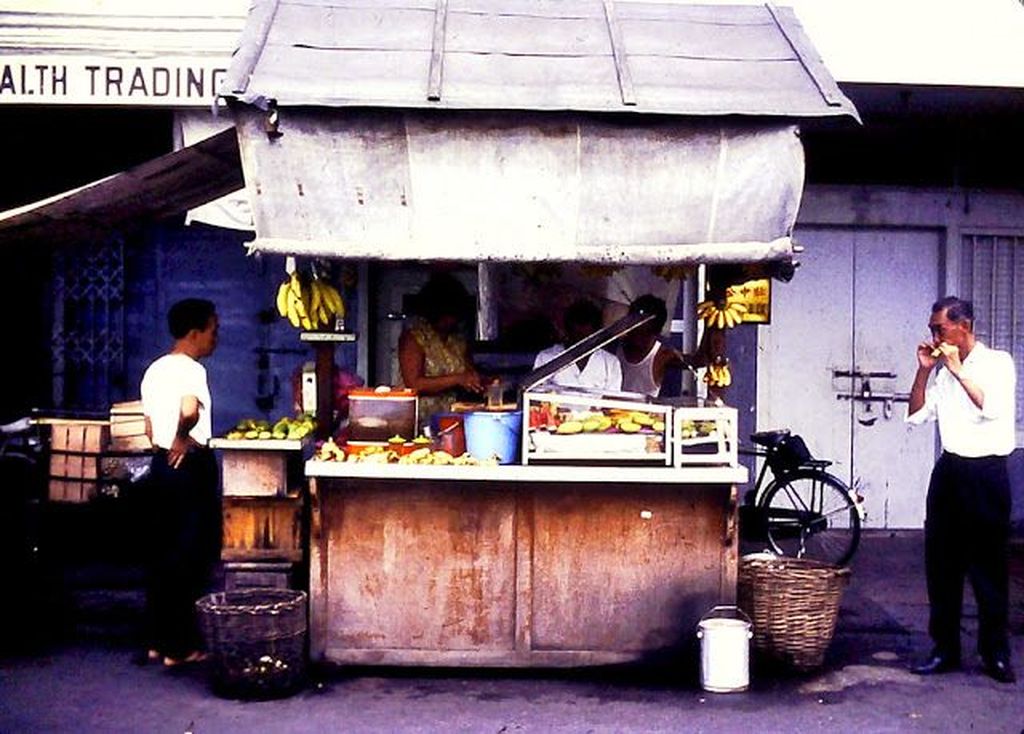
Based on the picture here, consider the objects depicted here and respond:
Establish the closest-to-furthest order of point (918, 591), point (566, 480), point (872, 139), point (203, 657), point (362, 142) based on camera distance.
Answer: point (362, 142)
point (566, 480)
point (203, 657)
point (918, 591)
point (872, 139)

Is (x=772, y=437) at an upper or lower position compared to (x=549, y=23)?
lower

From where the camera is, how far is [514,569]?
6973mm

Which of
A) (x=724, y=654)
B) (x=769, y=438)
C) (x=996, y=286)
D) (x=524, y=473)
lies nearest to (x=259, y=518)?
(x=524, y=473)

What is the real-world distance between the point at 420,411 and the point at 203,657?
7.41 feet

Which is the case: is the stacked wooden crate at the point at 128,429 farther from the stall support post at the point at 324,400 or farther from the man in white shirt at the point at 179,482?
the stall support post at the point at 324,400

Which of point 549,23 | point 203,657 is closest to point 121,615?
point 203,657

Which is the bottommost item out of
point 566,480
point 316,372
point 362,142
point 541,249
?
point 566,480

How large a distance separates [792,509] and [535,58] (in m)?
4.96

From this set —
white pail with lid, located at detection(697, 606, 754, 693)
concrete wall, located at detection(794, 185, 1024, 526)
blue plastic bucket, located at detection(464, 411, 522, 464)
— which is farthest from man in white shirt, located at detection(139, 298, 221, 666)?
concrete wall, located at detection(794, 185, 1024, 526)

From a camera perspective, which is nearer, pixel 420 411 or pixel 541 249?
pixel 541 249

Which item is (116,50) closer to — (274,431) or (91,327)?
(91,327)

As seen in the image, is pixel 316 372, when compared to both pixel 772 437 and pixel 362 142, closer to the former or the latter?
pixel 362 142

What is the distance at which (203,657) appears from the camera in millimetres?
7375

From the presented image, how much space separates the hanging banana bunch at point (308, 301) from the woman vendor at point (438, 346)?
41.1 inches
